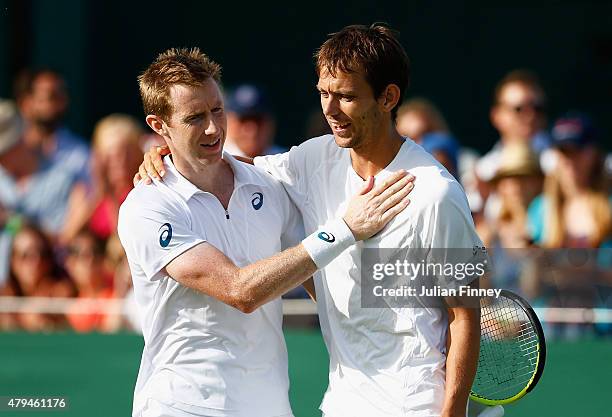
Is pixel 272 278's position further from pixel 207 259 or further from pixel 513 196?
pixel 513 196

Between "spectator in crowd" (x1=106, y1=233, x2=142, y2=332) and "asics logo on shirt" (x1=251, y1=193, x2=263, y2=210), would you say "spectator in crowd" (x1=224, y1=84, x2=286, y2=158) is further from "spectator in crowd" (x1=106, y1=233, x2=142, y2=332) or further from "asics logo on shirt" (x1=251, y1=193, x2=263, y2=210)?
"asics logo on shirt" (x1=251, y1=193, x2=263, y2=210)

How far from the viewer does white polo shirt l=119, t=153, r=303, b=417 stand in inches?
165

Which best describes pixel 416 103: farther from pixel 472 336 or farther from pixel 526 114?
pixel 472 336

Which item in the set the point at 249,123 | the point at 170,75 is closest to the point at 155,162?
the point at 170,75

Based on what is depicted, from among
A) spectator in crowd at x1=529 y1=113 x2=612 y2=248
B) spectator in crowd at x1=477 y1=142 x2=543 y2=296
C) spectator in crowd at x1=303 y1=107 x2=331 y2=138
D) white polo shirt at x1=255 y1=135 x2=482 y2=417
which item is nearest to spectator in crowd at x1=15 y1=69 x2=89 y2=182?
spectator in crowd at x1=303 y1=107 x2=331 y2=138

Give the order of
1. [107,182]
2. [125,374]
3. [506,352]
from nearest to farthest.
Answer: [506,352] → [125,374] → [107,182]

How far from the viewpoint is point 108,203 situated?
9031mm

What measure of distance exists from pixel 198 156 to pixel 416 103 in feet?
15.6

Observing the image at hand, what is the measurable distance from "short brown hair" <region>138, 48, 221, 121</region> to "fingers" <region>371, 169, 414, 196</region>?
27.9 inches

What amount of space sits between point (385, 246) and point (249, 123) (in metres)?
4.61

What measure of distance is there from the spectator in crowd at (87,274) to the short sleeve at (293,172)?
443 cm

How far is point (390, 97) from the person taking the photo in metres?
4.14

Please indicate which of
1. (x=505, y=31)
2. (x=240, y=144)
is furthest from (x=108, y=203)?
(x=505, y=31)

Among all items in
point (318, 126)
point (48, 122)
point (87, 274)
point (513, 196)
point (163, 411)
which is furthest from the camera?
point (48, 122)
